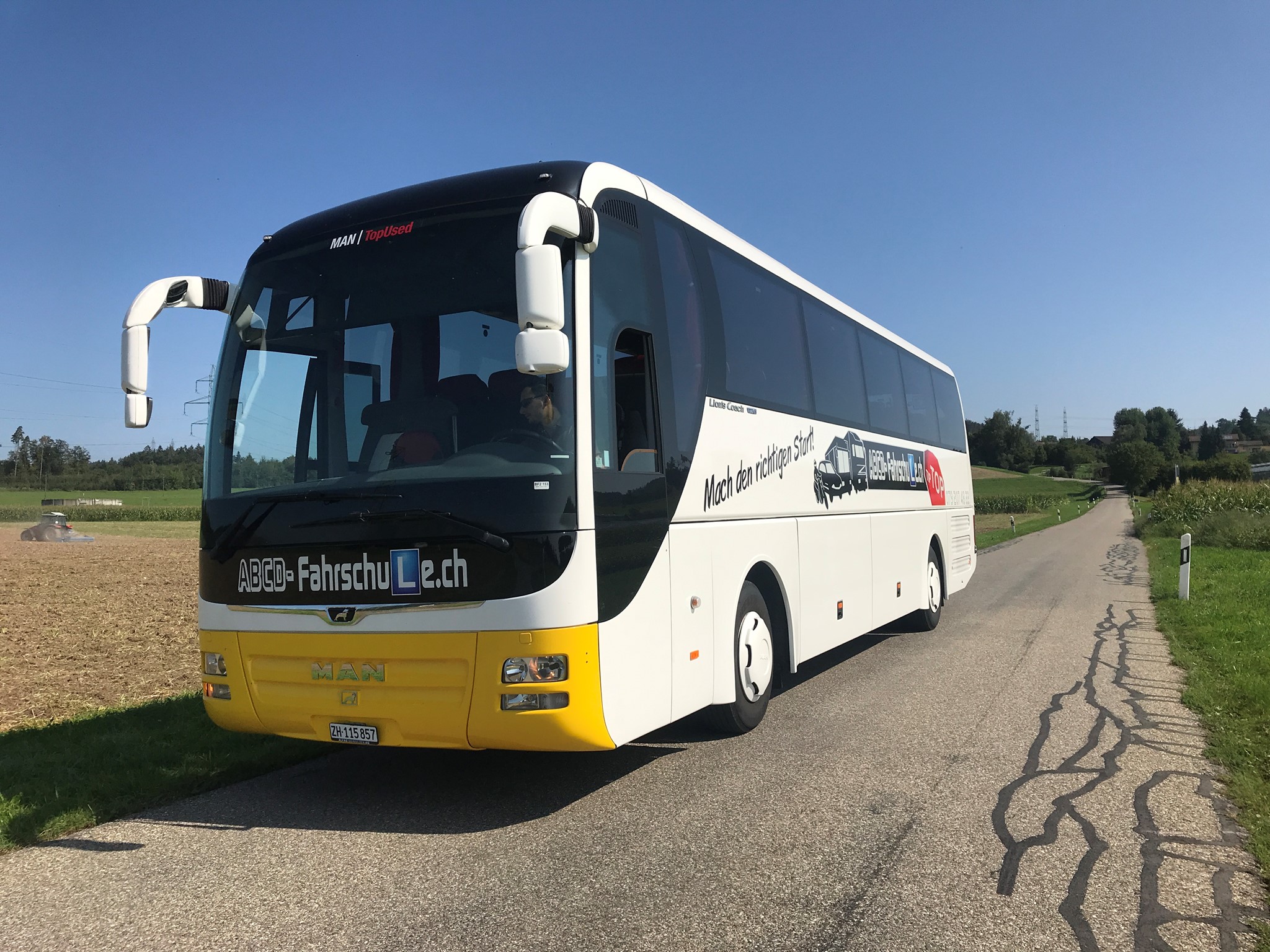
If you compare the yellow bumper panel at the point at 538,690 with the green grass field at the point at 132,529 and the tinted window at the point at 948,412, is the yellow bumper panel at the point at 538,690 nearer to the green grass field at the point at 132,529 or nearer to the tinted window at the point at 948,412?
the tinted window at the point at 948,412

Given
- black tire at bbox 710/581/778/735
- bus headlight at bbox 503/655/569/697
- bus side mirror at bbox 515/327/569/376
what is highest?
bus side mirror at bbox 515/327/569/376

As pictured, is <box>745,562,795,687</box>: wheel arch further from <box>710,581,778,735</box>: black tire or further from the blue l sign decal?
the blue l sign decal

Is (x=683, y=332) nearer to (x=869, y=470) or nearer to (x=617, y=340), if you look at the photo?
(x=617, y=340)

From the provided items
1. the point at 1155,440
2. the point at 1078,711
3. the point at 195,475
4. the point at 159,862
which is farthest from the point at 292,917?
the point at 1155,440

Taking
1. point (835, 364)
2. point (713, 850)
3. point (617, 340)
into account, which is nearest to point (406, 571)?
point (617, 340)

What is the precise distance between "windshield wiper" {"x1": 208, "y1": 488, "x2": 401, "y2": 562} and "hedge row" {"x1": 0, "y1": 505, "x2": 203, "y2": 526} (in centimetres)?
7416

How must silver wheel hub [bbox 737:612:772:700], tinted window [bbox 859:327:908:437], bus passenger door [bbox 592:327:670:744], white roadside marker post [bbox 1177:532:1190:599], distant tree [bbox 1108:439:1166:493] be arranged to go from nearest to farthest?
bus passenger door [bbox 592:327:670:744] < silver wheel hub [bbox 737:612:772:700] < tinted window [bbox 859:327:908:437] < white roadside marker post [bbox 1177:532:1190:599] < distant tree [bbox 1108:439:1166:493]

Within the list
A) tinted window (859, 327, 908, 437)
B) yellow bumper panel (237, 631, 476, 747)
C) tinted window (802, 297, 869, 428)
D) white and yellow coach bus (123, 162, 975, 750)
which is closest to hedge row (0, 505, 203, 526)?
tinted window (859, 327, 908, 437)

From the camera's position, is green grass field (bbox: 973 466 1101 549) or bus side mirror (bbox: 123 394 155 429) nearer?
bus side mirror (bbox: 123 394 155 429)

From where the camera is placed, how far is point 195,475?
559 cm

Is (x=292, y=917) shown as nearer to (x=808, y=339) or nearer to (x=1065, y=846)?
(x=1065, y=846)

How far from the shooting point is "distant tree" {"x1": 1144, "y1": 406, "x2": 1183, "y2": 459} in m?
178

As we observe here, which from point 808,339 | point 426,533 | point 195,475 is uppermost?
point 808,339

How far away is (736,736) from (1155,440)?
20536 centimetres
